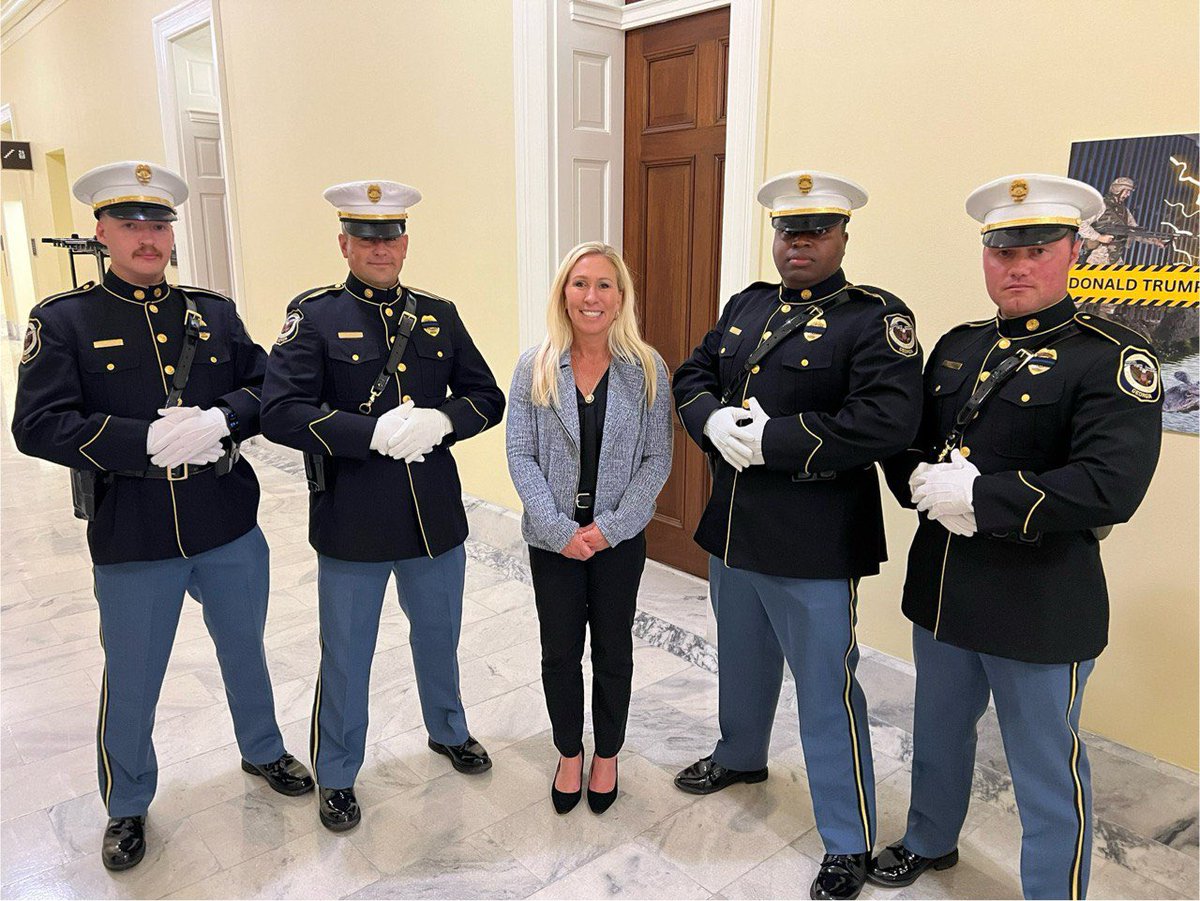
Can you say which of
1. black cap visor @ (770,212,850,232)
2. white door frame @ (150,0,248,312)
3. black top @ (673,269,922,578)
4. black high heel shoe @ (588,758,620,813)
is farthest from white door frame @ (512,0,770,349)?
white door frame @ (150,0,248,312)

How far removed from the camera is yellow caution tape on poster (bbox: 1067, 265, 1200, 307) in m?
2.11

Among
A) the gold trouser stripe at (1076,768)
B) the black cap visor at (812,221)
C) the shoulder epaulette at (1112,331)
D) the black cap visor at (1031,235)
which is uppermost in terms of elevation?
the black cap visor at (812,221)

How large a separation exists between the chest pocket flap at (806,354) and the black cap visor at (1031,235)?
1.40 ft

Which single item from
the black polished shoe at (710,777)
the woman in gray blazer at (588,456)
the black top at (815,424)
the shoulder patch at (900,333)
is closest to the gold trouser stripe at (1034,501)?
the black top at (815,424)

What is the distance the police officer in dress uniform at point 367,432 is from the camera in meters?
2.21

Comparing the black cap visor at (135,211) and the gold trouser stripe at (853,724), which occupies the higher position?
the black cap visor at (135,211)

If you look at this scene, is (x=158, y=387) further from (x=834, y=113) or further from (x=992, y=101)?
(x=992, y=101)

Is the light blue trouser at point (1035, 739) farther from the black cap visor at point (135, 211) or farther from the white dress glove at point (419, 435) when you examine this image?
the black cap visor at point (135, 211)

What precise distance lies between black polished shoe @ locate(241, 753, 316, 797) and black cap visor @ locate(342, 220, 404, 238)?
5.01ft

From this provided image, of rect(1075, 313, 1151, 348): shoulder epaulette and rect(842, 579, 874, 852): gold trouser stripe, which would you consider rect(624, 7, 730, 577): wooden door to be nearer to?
rect(842, 579, 874, 852): gold trouser stripe

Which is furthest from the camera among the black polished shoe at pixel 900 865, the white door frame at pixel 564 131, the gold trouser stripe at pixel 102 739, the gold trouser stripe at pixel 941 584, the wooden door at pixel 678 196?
the wooden door at pixel 678 196

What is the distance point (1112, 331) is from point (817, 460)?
64 centimetres

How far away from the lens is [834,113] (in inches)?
109

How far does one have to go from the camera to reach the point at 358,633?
236cm
